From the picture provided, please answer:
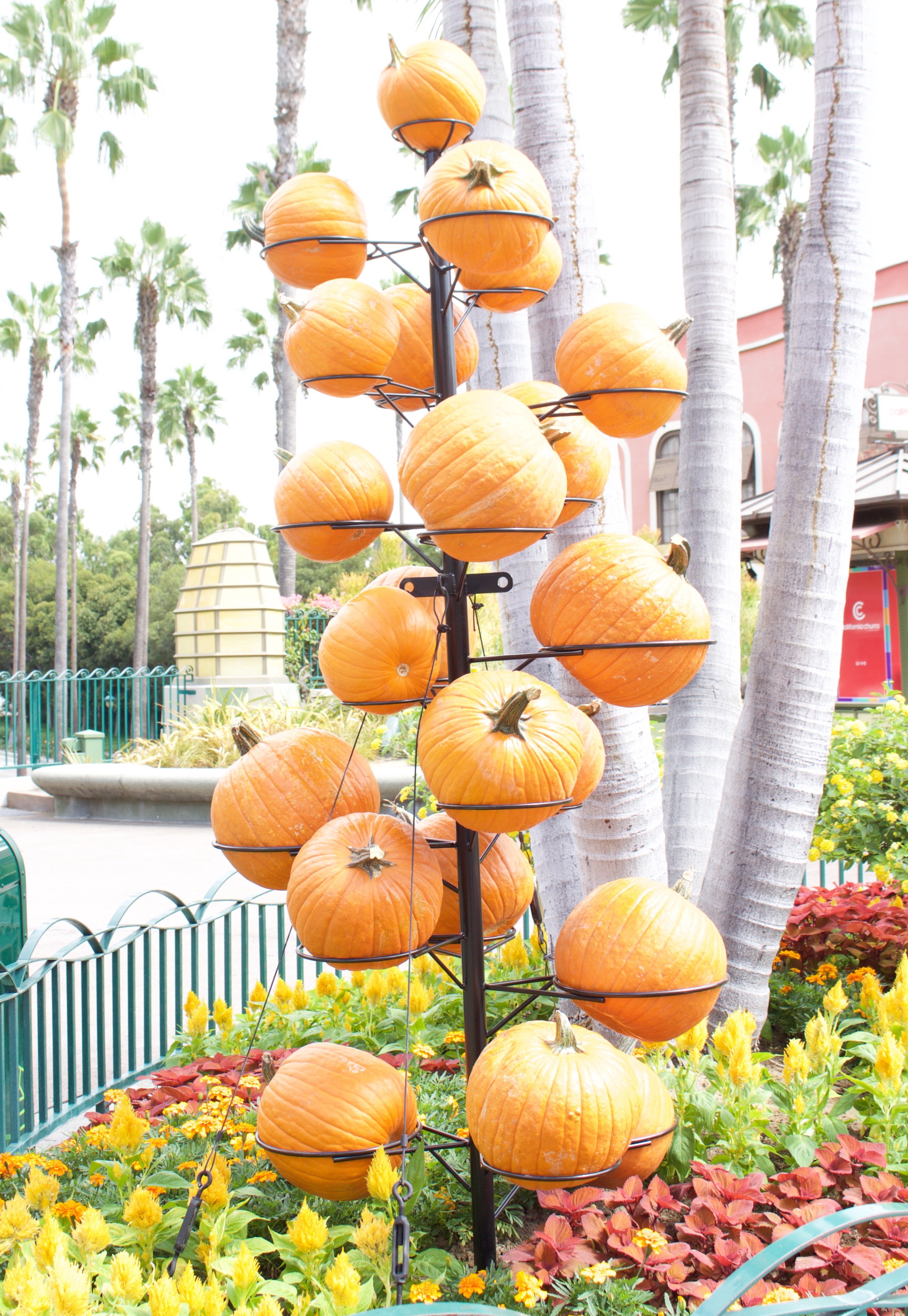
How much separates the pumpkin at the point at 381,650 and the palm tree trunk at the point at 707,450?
5.64ft

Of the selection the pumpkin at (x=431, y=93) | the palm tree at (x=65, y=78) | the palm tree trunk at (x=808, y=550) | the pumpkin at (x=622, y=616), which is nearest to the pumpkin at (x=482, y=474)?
the pumpkin at (x=622, y=616)

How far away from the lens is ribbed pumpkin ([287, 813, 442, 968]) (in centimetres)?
191

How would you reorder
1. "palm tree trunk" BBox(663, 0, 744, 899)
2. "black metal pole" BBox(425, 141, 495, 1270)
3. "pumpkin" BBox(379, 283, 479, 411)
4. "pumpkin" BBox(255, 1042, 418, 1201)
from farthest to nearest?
"palm tree trunk" BBox(663, 0, 744, 899), "pumpkin" BBox(379, 283, 479, 411), "black metal pole" BBox(425, 141, 495, 1270), "pumpkin" BBox(255, 1042, 418, 1201)

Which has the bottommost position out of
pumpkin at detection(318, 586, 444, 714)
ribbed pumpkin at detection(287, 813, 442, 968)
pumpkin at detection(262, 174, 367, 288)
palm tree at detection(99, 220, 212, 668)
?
ribbed pumpkin at detection(287, 813, 442, 968)

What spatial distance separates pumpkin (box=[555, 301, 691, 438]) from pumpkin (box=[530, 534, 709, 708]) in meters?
0.26

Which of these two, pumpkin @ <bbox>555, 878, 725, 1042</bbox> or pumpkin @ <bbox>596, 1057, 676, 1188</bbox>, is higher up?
pumpkin @ <bbox>555, 878, 725, 1042</bbox>

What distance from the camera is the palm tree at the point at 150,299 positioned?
2527 centimetres

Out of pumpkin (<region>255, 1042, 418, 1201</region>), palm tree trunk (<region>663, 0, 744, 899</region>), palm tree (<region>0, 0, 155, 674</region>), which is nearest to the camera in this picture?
pumpkin (<region>255, 1042, 418, 1201</region>)

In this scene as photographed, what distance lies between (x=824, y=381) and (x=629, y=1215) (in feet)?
8.17

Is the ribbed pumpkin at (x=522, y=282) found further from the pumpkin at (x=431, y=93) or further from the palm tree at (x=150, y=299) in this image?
the palm tree at (x=150, y=299)

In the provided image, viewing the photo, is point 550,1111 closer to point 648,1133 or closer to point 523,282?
point 648,1133

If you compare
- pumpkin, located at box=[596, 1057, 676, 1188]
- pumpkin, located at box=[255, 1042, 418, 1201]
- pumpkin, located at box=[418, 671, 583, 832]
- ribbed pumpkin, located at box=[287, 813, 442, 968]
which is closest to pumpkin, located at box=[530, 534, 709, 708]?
pumpkin, located at box=[418, 671, 583, 832]

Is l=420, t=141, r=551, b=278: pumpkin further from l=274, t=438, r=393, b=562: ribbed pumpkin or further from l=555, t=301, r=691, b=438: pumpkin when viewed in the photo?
l=274, t=438, r=393, b=562: ribbed pumpkin

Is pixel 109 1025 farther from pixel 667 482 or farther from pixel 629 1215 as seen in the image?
pixel 667 482
